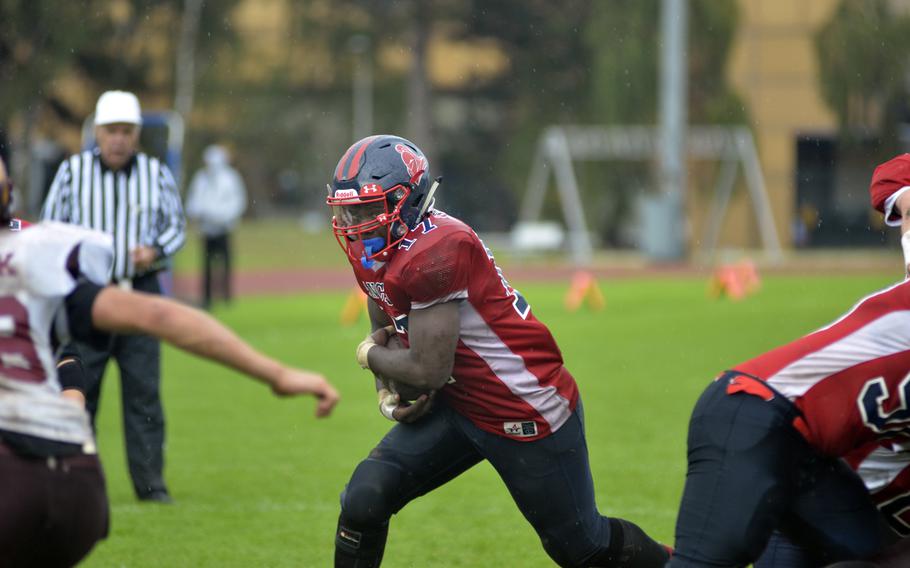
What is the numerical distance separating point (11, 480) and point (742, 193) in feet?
104

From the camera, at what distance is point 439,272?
4.41 meters

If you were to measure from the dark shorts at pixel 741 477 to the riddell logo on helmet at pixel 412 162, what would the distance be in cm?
130

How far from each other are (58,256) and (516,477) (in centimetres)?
189

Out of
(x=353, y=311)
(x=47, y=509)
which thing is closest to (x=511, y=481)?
(x=47, y=509)

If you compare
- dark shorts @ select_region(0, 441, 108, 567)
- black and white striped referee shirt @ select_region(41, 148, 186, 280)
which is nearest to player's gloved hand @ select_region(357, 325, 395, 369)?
dark shorts @ select_region(0, 441, 108, 567)

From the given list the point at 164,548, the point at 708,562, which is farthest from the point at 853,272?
the point at 708,562

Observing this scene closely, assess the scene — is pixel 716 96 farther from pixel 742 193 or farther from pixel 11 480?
pixel 11 480

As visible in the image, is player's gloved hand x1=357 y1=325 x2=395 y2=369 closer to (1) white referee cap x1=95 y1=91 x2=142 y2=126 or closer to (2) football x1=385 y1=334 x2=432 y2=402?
(2) football x1=385 y1=334 x2=432 y2=402

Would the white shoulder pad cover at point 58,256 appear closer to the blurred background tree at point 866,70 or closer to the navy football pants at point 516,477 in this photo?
the navy football pants at point 516,477

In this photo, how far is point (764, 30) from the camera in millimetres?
37094

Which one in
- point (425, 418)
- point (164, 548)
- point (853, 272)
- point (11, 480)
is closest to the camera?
point (11, 480)

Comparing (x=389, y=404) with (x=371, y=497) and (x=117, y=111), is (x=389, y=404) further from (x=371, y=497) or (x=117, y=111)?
(x=117, y=111)

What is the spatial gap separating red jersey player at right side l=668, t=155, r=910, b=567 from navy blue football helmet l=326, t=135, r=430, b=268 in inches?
48.4

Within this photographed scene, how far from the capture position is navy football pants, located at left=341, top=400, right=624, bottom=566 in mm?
4590
